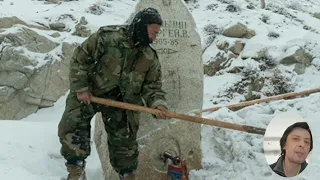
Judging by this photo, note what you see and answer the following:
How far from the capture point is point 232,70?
8055 millimetres

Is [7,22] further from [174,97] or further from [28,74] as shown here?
[174,97]

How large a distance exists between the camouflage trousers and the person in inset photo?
80.6 inches

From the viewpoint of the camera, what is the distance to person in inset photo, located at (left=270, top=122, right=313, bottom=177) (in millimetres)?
1604

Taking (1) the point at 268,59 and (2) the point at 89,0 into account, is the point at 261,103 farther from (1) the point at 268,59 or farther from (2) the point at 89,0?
(2) the point at 89,0

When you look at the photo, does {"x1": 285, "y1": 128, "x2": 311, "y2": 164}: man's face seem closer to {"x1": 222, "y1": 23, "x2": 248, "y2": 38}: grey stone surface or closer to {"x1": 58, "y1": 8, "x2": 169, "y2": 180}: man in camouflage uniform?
{"x1": 58, "y1": 8, "x2": 169, "y2": 180}: man in camouflage uniform

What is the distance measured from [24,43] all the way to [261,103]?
5.02m

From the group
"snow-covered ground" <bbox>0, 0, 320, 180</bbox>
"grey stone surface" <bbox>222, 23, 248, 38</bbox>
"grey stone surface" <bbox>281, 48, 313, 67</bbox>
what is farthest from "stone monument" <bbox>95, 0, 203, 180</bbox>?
"grey stone surface" <bbox>222, 23, 248, 38</bbox>

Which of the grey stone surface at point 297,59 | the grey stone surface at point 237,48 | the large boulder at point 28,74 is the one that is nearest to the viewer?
the large boulder at point 28,74

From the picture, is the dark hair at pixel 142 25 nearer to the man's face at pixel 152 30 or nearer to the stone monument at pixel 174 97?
the man's face at pixel 152 30

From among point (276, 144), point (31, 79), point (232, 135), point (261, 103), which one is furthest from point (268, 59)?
point (276, 144)

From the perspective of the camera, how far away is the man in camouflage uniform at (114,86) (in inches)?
131

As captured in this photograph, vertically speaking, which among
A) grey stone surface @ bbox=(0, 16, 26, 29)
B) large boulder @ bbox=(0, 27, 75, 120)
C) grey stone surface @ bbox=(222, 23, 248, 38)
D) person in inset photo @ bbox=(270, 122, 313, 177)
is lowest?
large boulder @ bbox=(0, 27, 75, 120)

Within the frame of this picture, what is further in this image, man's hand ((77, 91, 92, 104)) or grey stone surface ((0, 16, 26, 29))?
grey stone surface ((0, 16, 26, 29))

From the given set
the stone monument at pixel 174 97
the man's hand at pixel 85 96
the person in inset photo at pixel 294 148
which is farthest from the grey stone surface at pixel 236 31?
the person in inset photo at pixel 294 148
